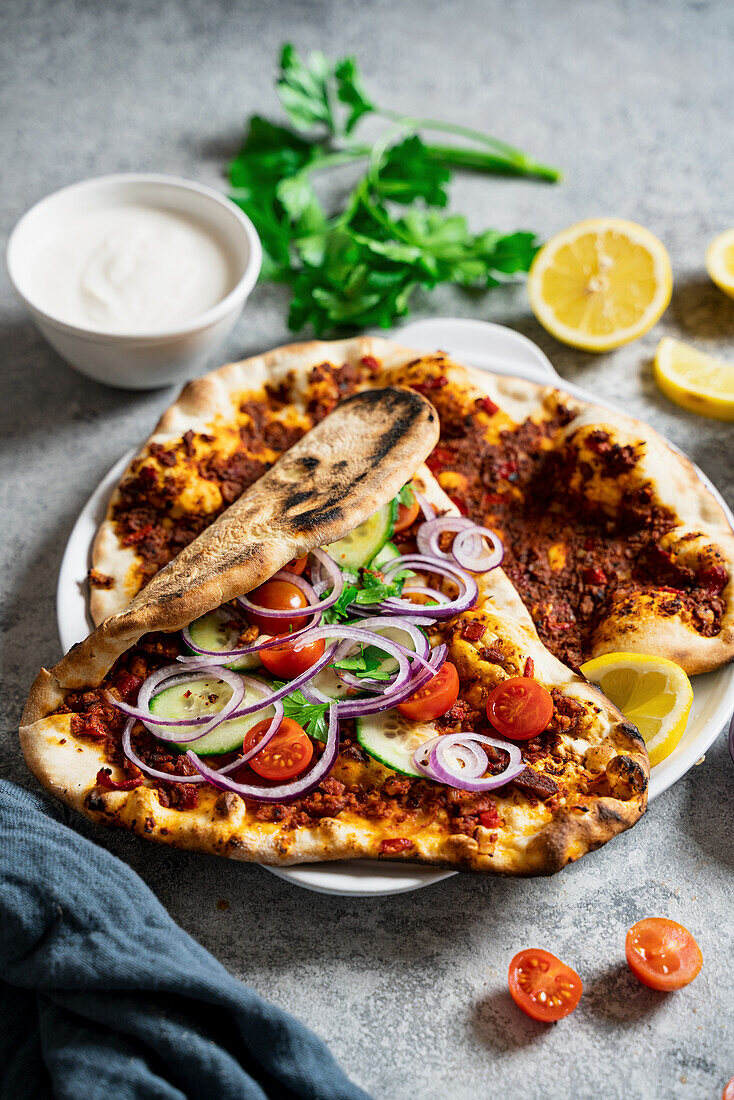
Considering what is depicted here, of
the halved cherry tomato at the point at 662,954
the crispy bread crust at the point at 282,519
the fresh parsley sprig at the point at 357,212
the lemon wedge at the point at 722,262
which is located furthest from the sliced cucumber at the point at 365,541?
the lemon wedge at the point at 722,262

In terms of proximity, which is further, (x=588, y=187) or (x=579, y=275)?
(x=588, y=187)

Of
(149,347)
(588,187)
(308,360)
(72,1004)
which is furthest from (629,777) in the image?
(588,187)

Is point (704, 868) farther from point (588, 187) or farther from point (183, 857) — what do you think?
point (588, 187)

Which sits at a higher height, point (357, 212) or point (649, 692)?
point (357, 212)

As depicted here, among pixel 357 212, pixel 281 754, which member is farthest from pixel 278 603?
pixel 357 212

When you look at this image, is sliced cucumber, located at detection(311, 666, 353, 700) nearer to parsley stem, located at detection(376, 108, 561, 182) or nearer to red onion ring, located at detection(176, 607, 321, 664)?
red onion ring, located at detection(176, 607, 321, 664)

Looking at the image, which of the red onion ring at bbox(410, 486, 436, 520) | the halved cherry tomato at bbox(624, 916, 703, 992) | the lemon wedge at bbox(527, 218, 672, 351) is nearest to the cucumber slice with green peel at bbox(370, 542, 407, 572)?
the red onion ring at bbox(410, 486, 436, 520)

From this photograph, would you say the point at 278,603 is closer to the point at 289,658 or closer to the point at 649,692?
the point at 289,658
